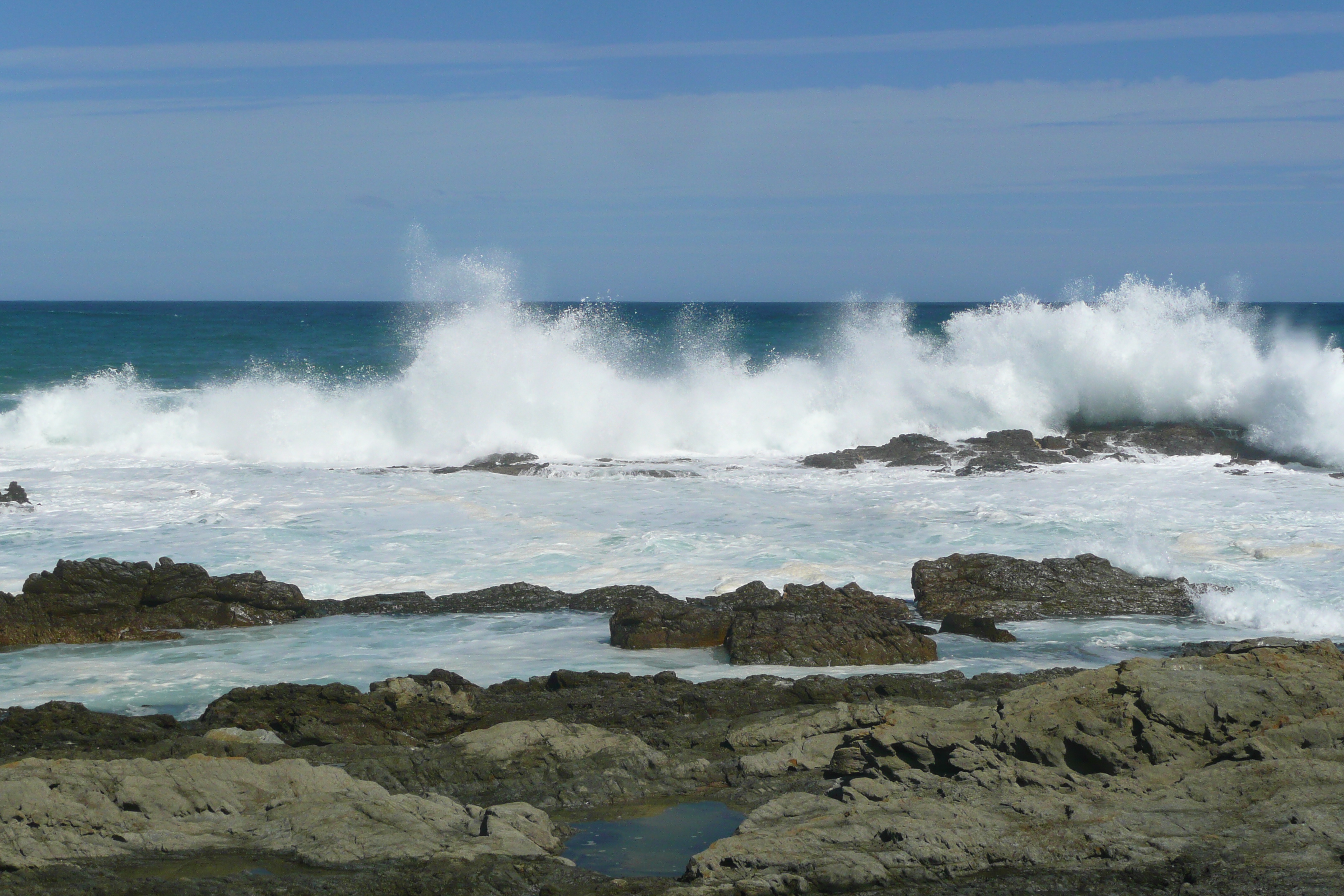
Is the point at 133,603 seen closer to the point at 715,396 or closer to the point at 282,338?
the point at 715,396

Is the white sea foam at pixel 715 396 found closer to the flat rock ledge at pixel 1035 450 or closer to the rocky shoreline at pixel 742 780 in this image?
the flat rock ledge at pixel 1035 450

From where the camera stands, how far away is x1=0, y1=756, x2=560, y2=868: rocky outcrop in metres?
4.92

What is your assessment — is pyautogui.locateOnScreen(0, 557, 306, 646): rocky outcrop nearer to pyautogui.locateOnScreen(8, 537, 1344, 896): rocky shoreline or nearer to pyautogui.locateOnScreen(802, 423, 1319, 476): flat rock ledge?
pyautogui.locateOnScreen(8, 537, 1344, 896): rocky shoreline

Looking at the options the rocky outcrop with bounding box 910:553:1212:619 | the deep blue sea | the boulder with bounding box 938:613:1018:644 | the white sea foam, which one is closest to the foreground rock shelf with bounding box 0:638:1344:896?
the boulder with bounding box 938:613:1018:644

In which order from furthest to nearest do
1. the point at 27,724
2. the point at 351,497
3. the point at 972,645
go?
1. the point at 351,497
2. the point at 972,645
3. the point at 27,724

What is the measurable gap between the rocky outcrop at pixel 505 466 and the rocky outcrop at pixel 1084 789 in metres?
13.0

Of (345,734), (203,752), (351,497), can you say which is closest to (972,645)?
(345,734)

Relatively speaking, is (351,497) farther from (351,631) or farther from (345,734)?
(345,734)

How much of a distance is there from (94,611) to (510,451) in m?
11.7

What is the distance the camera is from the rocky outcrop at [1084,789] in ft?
15.5

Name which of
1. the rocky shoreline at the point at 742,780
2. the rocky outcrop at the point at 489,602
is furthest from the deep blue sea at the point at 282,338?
the rocky shoreline at the point at 742,780

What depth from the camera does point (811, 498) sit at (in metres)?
16.8

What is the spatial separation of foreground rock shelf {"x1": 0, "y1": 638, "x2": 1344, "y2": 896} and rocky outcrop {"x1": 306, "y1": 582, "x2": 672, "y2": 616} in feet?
10.6

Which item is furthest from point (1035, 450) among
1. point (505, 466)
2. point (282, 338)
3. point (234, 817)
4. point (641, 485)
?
point (282, 338)
